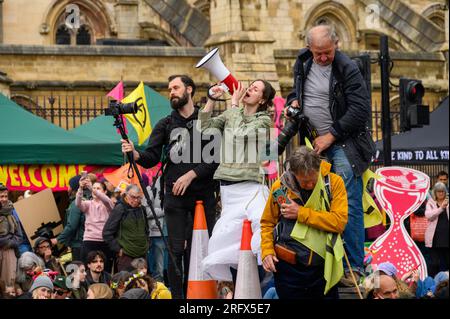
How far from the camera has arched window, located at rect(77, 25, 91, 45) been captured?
4494 cm

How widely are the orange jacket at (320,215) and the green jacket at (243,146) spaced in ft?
4.36

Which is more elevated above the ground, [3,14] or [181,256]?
[3,14]

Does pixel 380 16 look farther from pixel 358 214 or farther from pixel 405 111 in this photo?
pixel 358 214

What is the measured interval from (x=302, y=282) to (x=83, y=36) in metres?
35.2

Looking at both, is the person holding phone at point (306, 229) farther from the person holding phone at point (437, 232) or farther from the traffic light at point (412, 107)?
the traffic light at point (412, 107)

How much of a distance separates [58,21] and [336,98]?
110 feet

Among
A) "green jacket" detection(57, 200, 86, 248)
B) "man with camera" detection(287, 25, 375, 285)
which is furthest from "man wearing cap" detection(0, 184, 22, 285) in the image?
"man with camera" detection(287, 25, 375, 285)

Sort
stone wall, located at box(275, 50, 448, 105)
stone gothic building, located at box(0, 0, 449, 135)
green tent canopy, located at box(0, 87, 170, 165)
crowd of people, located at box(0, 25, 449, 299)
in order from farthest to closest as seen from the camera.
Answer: stone wall, located at box(275, 50, 448, 105)
stone gothic building, located at box(0, 0, 449, 135)
green tent canopy, located at box(0, 87, 170, 165)
crowd of people, located at box(0, 25, 449, 299)

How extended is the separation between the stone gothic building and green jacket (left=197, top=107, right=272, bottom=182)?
52.4ft

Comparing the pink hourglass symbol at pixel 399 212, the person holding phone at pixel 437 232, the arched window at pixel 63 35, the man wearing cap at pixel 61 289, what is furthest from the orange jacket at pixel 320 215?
the arched window at pixel 63 35

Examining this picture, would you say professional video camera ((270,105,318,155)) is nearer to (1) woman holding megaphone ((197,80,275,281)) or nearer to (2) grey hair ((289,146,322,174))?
(1) woman holding megaphone ((197,80,275,281))

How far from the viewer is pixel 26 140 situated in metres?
20.4

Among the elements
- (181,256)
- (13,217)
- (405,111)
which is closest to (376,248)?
(181,256)
